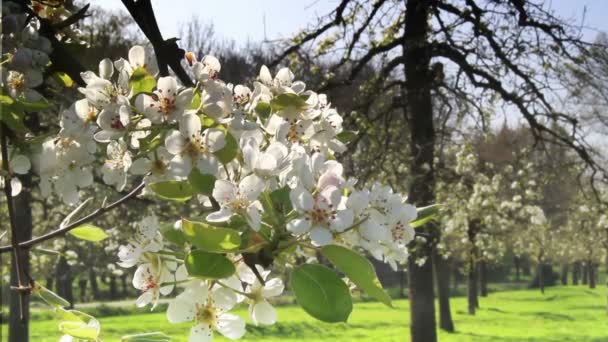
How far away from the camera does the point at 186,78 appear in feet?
3.36

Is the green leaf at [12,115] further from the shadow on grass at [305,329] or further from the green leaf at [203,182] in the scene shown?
the shadow on grass at [305,329]

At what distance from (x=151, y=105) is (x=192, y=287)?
0.77 feet

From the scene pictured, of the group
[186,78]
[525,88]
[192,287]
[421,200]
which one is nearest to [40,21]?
[186,78]

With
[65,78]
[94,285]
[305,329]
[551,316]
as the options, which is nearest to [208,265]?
[65,78]

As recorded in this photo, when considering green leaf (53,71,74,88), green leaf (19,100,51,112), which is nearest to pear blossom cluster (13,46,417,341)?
green leaf (19,100,51,112)

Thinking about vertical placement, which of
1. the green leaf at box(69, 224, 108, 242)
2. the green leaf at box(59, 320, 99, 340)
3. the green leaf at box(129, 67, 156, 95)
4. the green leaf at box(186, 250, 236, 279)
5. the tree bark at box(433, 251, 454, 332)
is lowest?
the tree bark at box(433, 251, 454, 332)

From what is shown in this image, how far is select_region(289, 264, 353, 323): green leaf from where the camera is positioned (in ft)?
2.29

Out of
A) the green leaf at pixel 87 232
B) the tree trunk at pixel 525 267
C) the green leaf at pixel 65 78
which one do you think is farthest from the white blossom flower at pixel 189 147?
the tree trunk at pixel 525 267

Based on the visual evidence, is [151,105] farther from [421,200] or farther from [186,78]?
[421,200]

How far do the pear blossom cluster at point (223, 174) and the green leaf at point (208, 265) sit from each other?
1 cm

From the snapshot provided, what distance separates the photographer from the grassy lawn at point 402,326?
11.2 meters

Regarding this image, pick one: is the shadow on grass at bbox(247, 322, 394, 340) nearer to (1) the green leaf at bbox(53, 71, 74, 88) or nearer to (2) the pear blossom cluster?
(1) the green leaf at bbox(53, 71, 74, 88)

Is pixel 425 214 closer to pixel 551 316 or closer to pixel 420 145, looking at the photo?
pixel 420 145

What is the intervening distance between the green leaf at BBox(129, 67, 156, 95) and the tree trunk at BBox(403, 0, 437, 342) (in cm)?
558
